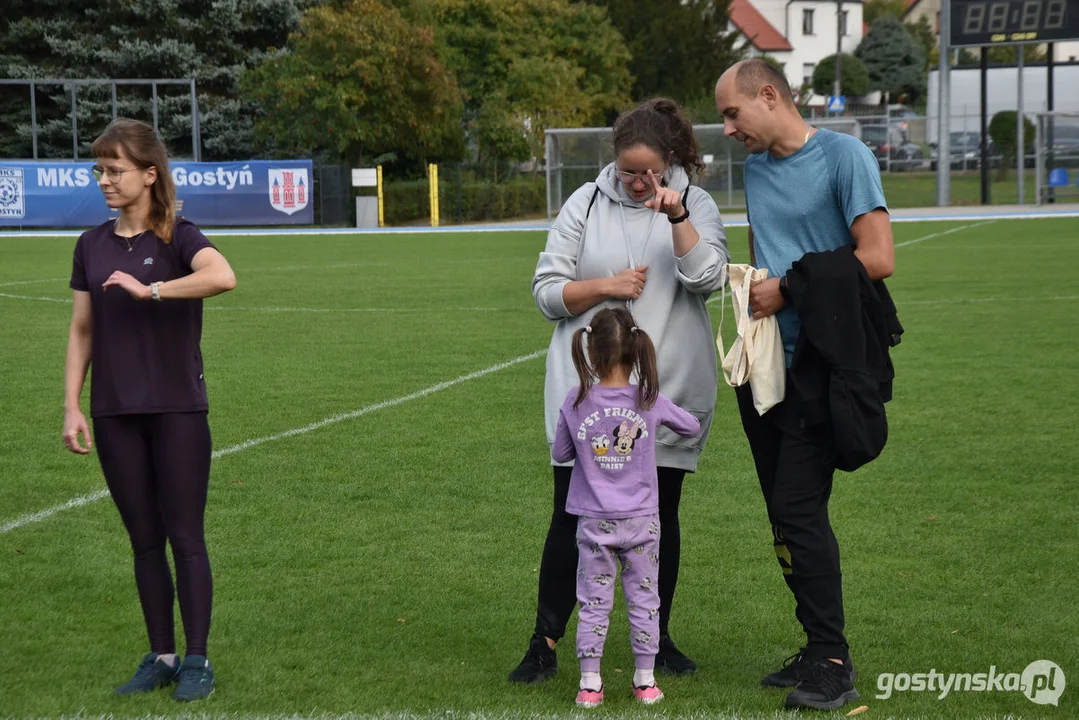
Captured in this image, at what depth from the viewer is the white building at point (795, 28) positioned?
303ft

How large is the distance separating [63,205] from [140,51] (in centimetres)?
1050

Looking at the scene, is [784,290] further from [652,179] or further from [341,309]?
[341,309]

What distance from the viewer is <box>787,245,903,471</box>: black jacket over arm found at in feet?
14.1

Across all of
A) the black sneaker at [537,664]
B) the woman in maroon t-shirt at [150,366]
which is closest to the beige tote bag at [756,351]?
the black sneaker at [537,664]

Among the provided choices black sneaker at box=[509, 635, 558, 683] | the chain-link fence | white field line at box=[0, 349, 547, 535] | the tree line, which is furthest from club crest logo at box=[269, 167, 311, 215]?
black sneaker at box=[509, 635, 558, 683]

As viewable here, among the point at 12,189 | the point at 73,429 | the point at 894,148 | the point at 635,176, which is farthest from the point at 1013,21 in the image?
the point at 73,429

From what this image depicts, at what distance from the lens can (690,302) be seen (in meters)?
4.68

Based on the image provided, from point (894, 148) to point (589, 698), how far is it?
55.9m

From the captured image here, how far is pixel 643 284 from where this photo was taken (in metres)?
4.53

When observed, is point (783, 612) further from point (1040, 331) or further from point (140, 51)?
point (140, 51)

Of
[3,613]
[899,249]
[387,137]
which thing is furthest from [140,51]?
[3,613]

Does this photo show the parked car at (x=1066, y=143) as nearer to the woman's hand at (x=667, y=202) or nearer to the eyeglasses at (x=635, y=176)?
the eyeglasses at (x=635, y=176)

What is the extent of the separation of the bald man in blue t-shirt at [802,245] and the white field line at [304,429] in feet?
13.1

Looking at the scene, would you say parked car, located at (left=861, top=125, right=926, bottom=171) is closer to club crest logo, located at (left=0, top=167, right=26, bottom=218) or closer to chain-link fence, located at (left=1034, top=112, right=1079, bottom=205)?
chain-link fence, located at (left=1034, top=112, right=1079, bottom=205)
